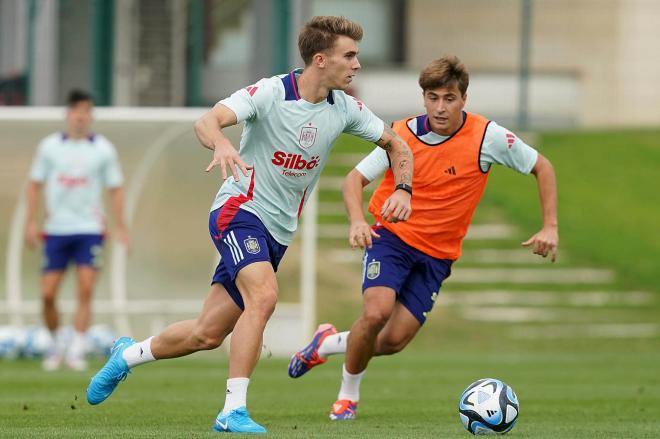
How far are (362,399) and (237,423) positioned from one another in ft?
10.7

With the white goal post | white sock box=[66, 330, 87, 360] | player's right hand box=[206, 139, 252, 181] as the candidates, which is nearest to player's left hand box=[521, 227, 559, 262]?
player's right hand box=[206, 139, 252, 181]

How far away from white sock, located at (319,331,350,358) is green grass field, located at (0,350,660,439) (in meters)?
0.41

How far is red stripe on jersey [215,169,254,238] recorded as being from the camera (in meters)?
8.15

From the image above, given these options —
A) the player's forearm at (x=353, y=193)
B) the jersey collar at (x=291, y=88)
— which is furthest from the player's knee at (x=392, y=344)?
the jersey collar at (x=291, y=88)

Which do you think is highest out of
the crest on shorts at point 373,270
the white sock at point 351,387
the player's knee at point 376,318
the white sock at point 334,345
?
the crest on shorts at point 373,270

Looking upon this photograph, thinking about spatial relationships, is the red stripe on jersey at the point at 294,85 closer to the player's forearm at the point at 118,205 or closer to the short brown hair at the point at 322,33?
the short brown hair at the point at 322,33

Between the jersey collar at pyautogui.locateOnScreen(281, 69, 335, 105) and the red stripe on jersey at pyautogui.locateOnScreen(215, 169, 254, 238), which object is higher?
the jersey collar at pyautogui.locateOnScreen(281, 69, 335, 105)

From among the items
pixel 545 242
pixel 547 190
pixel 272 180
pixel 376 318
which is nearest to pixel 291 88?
pixel 272 180

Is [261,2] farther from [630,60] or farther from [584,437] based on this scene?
[584,437]

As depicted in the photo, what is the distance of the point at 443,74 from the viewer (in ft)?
29.7

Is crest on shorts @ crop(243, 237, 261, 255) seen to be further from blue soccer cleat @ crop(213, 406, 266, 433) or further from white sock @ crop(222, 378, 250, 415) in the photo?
blue soccer cleat @ crop(213, 406, 266, 433)

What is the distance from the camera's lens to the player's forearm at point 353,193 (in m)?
8.73

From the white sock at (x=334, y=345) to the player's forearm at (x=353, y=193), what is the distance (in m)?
1.04

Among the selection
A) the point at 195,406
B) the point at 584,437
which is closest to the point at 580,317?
the point at 195,406
